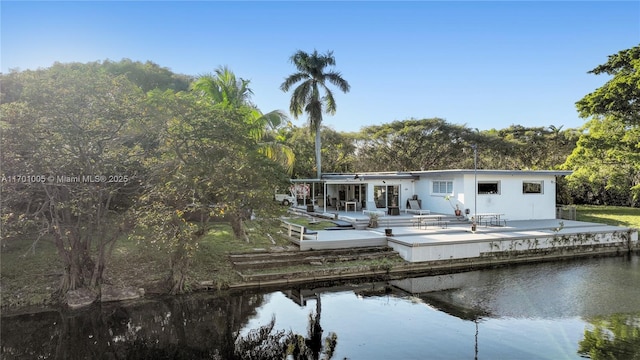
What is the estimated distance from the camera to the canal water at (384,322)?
680 cm

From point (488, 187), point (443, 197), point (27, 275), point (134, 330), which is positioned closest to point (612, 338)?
point (134, 330)

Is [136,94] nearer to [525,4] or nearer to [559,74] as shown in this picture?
[525,4]

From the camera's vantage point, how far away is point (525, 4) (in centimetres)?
1154

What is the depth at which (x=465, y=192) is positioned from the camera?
1852 cm

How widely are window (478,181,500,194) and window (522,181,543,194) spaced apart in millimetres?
1824

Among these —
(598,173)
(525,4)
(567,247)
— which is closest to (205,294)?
(525,4)

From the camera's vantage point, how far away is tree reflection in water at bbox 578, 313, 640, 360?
647 cm

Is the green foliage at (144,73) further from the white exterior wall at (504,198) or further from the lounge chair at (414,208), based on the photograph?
the white exterior wall at (504,198)

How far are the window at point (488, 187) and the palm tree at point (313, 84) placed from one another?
1054 centimetres

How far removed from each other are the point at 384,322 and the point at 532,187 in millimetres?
15821

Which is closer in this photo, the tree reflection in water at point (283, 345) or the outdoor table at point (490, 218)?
the tree reflection in water at point (283, 345)

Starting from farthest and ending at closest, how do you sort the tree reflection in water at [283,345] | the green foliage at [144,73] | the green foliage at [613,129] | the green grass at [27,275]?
the green foliage at [144,73], the green foliage at [613,129], the green grass at [27,275], the tree reflection in water at [283,345]

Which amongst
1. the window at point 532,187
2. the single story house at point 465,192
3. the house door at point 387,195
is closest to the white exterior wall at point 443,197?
the single story house at point 465,192

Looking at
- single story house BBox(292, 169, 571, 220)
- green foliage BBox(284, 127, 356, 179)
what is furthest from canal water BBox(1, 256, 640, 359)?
green foliage BBox(284, 127, 356, 179)
